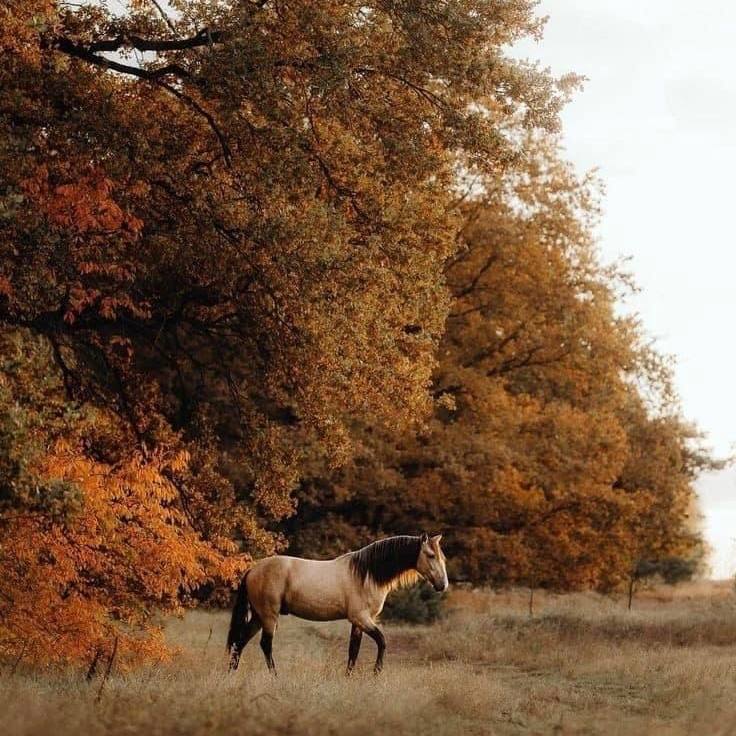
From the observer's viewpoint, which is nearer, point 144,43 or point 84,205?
point 84,205

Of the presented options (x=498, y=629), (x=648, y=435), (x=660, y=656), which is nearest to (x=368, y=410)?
(x=660, y=656)

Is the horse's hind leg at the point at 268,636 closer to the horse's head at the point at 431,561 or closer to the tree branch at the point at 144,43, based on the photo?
Result: the horse's head at the point at 431,561

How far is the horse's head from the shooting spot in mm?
15438

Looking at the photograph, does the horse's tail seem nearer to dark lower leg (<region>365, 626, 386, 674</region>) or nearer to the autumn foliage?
the autumn foliage

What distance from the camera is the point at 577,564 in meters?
30.2

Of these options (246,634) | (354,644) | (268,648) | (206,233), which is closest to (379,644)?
(354,644)

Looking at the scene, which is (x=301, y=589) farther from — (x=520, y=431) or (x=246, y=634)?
(x=520, y=431)

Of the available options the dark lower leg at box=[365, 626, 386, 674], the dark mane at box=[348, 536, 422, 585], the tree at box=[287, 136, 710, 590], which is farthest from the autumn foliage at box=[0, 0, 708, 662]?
the tree at box=[287, 136, 710, 590]

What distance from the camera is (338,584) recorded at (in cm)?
1555

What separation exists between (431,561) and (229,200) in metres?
6.06

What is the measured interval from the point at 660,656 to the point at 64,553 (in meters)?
10.2

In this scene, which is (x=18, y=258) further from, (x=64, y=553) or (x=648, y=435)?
(x=648, y=435)

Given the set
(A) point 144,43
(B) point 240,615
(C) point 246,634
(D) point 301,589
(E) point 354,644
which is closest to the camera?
(E) point 354,644

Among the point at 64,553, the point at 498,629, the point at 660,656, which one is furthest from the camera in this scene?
the point at 498,629
